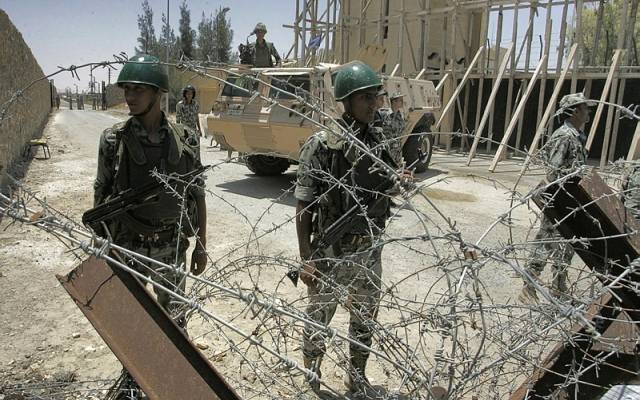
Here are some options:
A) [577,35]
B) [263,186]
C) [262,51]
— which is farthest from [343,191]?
[577,35]

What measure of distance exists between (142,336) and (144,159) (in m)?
1.42

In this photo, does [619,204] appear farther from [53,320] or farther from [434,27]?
[434,27]

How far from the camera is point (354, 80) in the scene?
2.26m

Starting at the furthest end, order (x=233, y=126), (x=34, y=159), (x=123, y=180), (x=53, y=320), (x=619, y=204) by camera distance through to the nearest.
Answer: (x=34, y=159), (x=233, y=126), (x=53, y=320), (x=123, y=180), (x=619, y=204)

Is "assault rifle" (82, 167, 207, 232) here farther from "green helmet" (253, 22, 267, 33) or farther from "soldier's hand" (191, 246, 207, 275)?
"green helmet" (253, 22, 267, 33)

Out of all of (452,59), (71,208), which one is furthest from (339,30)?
(71,208)

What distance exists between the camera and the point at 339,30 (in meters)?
14.8

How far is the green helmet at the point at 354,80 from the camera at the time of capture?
2.25 meters

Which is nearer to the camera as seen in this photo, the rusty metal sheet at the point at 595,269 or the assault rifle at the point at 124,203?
the rusty metal sheet at the point at 595,269

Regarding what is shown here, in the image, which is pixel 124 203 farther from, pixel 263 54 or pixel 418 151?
pixel 263 54

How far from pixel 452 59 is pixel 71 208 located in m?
9.74

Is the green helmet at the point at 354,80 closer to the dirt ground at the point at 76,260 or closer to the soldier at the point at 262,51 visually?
the dirt ground at the point at 76,260

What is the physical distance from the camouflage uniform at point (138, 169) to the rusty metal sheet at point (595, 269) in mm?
1587

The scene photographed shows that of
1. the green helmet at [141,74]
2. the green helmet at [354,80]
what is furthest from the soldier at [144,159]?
the green helmet at [354,80]
